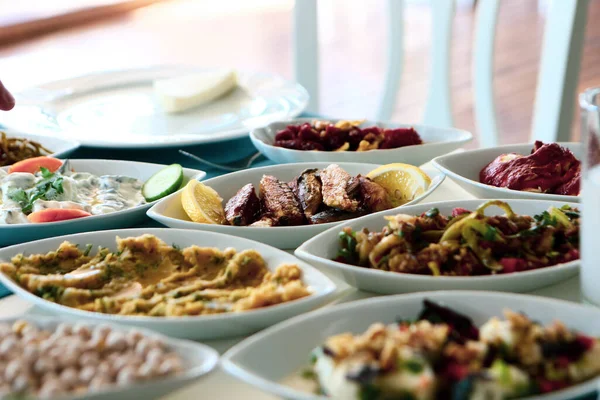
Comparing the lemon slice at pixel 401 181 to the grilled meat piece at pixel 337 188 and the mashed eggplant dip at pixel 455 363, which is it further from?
the mashed eggplant dip at pixel 455 363

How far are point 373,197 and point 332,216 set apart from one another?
0.33 ft

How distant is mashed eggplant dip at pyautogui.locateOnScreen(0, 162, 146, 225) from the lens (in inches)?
60.8

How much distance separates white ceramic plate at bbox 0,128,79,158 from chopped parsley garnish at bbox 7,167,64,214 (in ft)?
1.11

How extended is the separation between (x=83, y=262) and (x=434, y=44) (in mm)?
2102

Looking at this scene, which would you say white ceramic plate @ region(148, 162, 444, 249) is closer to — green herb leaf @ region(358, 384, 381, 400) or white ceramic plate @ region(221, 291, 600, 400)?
white ceramic plate @ region(221, 291, 600, 400)

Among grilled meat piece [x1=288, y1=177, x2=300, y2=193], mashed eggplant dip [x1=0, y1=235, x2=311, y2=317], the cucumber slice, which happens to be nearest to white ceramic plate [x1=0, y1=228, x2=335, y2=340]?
mashed eggplant dip [x1=0, y1=235, x2=311, y2=317]

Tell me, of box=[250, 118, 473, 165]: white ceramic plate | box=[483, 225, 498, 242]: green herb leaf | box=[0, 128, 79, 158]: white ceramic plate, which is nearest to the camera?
box=[483, 225, 498, 242]: green herb leaf

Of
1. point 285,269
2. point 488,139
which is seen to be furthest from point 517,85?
point 285,269

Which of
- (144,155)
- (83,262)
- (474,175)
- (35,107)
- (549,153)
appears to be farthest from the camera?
(35,107)

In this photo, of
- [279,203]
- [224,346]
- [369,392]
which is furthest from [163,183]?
[369,392]

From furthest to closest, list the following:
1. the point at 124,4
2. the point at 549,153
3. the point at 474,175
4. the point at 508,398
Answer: the point at 124,4, the point at 474,175, the point at 549,153, the point at 508,398

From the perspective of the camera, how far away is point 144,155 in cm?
206

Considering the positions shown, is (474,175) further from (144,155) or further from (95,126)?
(95,126)

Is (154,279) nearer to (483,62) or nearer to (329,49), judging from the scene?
(483,62)
